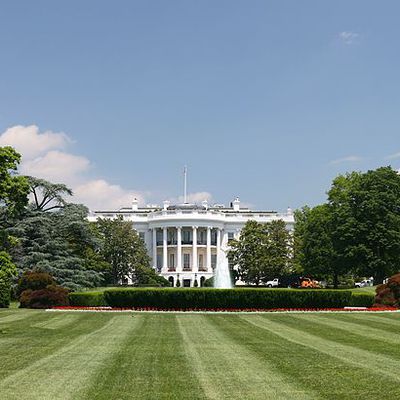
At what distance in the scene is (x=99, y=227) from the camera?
78.9m

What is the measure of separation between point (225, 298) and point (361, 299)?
929 centimetres

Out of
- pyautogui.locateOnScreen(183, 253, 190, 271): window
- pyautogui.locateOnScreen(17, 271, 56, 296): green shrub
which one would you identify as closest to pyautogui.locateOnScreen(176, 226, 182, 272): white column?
pyautogui.locateOnScreen(183, 253, 190, 271): window

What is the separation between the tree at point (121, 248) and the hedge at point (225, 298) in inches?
1705

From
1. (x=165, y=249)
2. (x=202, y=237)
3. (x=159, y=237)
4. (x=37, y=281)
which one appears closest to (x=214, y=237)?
(x=202, y=237)

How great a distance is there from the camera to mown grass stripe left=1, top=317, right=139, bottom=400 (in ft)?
32.8

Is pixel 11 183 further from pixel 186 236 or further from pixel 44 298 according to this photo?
pixel 186 236

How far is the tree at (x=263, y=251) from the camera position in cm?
7644

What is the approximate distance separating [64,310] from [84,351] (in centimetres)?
1947

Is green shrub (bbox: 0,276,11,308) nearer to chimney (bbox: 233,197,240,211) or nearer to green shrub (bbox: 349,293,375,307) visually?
green shrub (bbox: 349,293,375,307)

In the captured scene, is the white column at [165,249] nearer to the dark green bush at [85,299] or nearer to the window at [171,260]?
the window at [171,260]

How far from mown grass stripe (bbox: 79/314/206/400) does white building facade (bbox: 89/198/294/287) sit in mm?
79887

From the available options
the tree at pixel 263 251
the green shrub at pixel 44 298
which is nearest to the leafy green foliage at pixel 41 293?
the green shrub at pixel 44 298

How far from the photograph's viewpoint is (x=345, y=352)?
15.1 meters

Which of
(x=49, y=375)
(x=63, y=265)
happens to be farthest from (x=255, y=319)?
(x=63, y=265)
